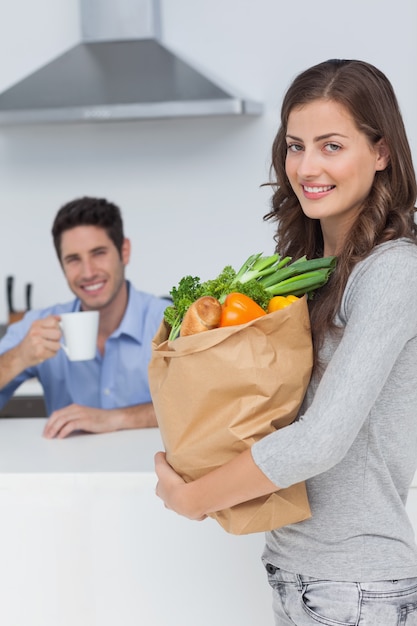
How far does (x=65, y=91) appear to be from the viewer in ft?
10.1

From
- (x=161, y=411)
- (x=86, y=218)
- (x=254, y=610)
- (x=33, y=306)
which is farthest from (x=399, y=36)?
(x=161, y=411)

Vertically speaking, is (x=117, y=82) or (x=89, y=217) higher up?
(x=117, y=82)

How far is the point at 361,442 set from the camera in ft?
3.29

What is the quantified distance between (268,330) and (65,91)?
2.31m

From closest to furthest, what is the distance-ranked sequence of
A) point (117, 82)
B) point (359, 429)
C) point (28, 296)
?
point (359, 429) → point (117, 82) → point (28, 296)

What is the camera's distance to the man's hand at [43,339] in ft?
6.40

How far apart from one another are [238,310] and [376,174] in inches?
9.6

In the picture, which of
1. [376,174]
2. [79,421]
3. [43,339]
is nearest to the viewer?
[376,174]

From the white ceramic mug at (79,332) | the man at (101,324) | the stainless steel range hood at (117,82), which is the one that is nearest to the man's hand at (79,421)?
the white ceramic mug at (79,332)

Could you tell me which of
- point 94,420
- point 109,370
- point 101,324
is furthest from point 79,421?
point 101,324

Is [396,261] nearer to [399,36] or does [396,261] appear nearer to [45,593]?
[45,593]

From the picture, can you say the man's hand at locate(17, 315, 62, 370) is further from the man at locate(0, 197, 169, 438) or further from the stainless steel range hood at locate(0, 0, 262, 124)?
the stainless steel range hood at locate(0, 0, 262, 124)

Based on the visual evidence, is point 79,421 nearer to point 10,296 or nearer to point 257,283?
point 257,283

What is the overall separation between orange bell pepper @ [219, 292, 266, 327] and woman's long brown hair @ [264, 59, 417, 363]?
0.26ft
